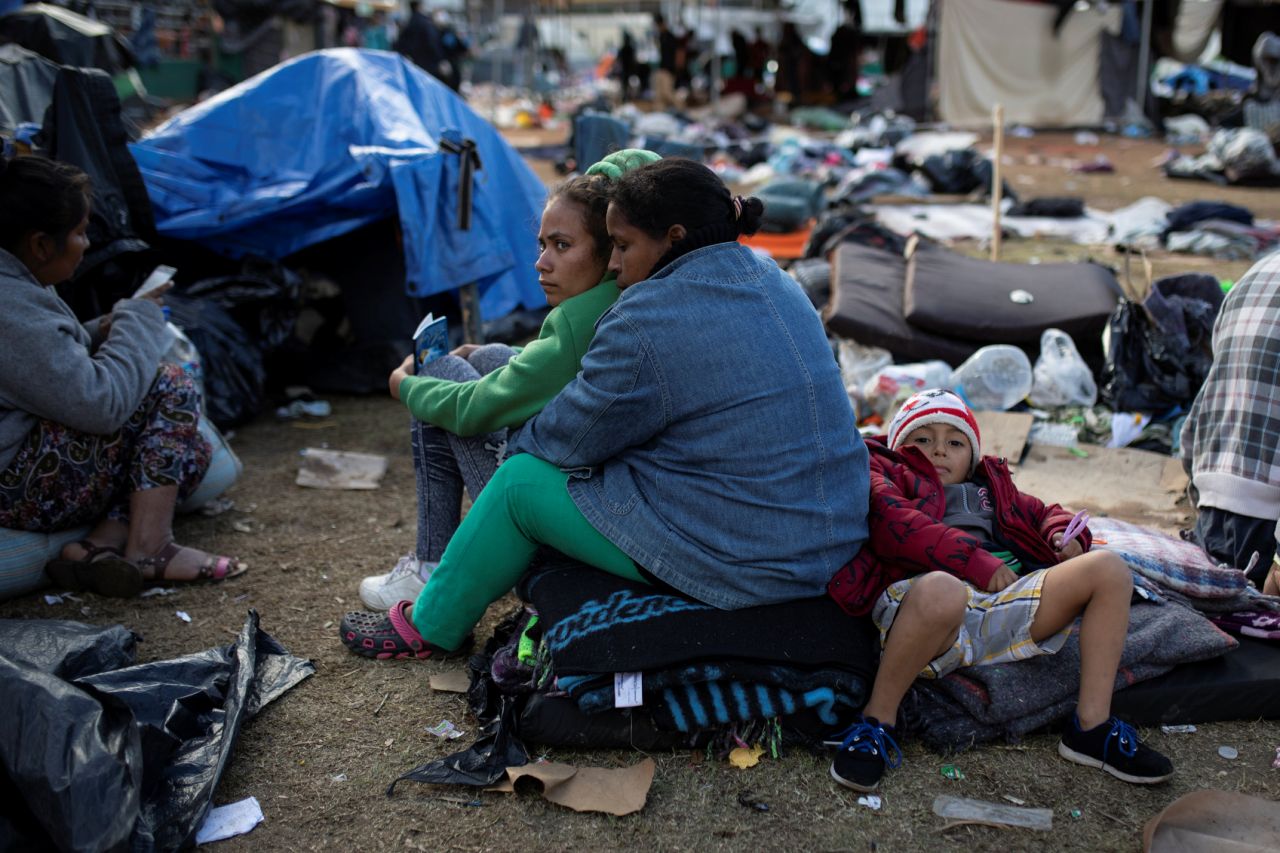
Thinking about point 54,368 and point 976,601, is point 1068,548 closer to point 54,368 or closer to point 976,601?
point 976,601

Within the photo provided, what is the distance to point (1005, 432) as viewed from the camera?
14.9ft

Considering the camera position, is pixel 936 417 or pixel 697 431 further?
pixel 936 417

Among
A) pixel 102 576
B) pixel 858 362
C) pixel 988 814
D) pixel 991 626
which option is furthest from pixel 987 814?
pixel 858 362

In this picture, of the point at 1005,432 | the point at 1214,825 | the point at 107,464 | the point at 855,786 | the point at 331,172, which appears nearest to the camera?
the point at 1214,825

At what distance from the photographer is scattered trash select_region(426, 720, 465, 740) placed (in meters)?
2.61

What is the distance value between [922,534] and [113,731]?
177 cm

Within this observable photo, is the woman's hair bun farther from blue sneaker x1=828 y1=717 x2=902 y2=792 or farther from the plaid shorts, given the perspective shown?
blue sneaker x1=828 y1=717 x2=902 y2=792

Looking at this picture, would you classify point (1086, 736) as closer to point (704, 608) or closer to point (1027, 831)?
point (1027, 831)

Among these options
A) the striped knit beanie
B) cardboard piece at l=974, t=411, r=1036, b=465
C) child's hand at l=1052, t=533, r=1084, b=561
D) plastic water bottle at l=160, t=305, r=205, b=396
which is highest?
the striped knit beanie

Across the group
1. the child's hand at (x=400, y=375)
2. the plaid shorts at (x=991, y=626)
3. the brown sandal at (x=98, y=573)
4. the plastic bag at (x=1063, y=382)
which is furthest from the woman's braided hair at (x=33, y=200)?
the plastic bag at (x=1063, y=382)

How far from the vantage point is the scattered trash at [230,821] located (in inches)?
88.1

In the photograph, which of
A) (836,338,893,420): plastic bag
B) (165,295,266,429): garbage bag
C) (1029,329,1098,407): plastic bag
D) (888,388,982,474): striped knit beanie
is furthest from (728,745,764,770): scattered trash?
(165,295,266,429): garbage bag

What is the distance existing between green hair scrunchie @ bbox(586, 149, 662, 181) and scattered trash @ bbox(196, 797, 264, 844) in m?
1.70

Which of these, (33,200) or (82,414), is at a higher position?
(33,200)
